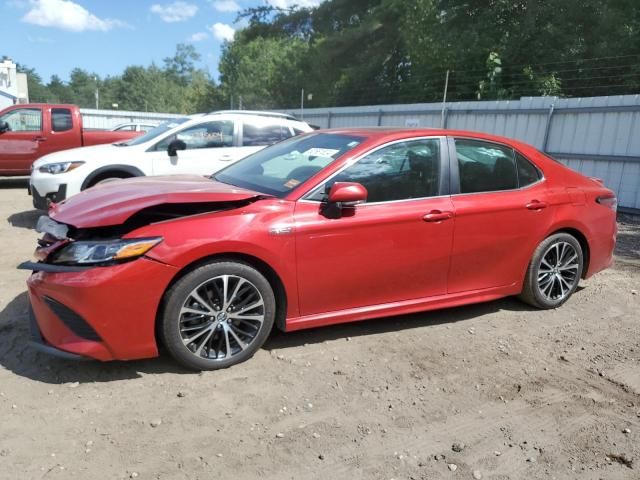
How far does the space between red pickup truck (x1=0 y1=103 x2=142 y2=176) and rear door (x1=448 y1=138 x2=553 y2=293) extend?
27.6 feet

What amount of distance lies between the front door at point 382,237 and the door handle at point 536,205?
0.84 m

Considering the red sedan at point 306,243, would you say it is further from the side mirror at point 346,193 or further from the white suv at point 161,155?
the white suv at point 161,155

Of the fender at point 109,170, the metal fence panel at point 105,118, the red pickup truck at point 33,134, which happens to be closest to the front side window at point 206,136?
the fender at point 109,170

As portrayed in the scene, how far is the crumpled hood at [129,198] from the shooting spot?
3297mm

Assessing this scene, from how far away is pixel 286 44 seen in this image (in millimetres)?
59344

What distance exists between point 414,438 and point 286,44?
200 ft

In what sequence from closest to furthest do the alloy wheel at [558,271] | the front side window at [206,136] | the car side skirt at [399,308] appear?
the car side skirt at [399,308] → the alloy wheel at [558,271] → the front side window at [206,136]

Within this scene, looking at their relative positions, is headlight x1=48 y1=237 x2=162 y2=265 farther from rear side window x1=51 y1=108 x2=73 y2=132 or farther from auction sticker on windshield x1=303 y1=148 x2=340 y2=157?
rear side window x1=51 y1=108 x2=73 y2=132

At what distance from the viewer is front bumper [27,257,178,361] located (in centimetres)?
308

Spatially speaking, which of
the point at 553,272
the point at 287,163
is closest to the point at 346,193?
the point at 287,163

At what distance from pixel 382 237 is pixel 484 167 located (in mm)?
1245

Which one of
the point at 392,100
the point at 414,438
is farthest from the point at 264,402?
the point at 392,100

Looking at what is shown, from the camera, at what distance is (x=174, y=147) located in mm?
7219

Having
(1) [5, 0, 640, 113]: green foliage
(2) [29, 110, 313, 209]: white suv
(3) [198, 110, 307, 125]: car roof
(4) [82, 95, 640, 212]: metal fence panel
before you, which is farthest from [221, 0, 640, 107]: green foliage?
(2) [29, 110, 313, 209]: white suv
